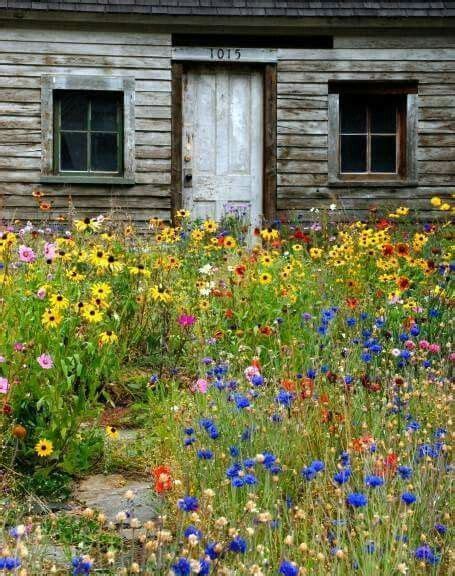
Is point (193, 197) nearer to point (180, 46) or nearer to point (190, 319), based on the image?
point (180, 46)

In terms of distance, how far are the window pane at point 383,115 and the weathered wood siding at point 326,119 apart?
38 centimetres

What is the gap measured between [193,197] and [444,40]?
139 inches

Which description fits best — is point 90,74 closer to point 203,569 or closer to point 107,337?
point 107,337

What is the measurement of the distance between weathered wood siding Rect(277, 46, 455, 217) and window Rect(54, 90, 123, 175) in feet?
6.37

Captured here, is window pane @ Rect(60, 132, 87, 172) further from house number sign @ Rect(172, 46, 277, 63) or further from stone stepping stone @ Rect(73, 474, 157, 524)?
stone stepping stone @ Rect(73, 474, 157, 524)

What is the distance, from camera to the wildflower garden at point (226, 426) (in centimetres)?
233

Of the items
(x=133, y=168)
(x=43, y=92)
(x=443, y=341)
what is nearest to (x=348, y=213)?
(x=133, y=168)

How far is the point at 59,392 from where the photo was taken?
343 centimetres

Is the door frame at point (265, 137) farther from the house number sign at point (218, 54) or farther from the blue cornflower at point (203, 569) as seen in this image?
the blue cornflower at point (203, 569)

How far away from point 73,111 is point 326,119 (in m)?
2.98

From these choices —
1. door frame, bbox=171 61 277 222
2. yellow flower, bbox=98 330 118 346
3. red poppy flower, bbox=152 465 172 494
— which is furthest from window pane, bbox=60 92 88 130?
red poppy flower, bbox=152 465 172 494

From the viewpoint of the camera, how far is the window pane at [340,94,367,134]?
35.8 feet

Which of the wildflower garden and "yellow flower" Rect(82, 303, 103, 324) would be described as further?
"yellow flower" Rect(82, 303, 103, 324)

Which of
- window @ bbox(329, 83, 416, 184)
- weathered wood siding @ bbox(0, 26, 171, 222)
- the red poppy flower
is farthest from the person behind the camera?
window @ bbox(329, 83, 416, 184)
